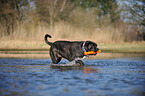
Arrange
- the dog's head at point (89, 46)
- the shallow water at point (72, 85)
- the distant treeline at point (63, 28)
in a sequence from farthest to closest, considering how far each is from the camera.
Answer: the distant treeline at point (63, 28) < the dog's head at point (89, 46) < the shallow water at point (72, 85)

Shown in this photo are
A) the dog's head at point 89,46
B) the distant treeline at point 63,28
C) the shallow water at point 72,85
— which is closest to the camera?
the shallow water at point 72,85

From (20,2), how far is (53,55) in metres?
18.7

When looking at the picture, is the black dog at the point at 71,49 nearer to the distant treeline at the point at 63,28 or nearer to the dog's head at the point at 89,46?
the dog's head at the point at 89,46

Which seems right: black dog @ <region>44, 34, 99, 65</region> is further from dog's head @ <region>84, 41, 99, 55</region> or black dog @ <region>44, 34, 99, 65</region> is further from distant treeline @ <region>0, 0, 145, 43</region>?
distant treeline @ <region>0, 0, 145, 43</region>

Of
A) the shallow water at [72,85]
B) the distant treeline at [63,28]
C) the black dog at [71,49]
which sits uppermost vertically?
the distant treeline at [63,28]

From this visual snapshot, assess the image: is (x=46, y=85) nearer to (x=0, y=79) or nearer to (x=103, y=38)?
(x=0, y=79)

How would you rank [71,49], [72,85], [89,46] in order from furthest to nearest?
[71,49] → [89,46] → [72,85]

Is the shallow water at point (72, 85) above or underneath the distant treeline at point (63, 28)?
underneath

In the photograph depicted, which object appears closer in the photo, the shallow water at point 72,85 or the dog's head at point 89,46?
the shallow water at point 72,85

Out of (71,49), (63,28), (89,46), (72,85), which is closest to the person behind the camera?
(72,85)

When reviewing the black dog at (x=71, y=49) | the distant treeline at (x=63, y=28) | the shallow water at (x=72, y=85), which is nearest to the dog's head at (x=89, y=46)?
the black dog at (x=71, y=49)

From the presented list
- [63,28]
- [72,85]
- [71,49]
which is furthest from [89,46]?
[63,28]

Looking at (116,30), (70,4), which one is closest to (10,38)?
(116,30)

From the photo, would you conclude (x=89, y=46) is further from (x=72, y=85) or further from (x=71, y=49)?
(x=72, y=85)
